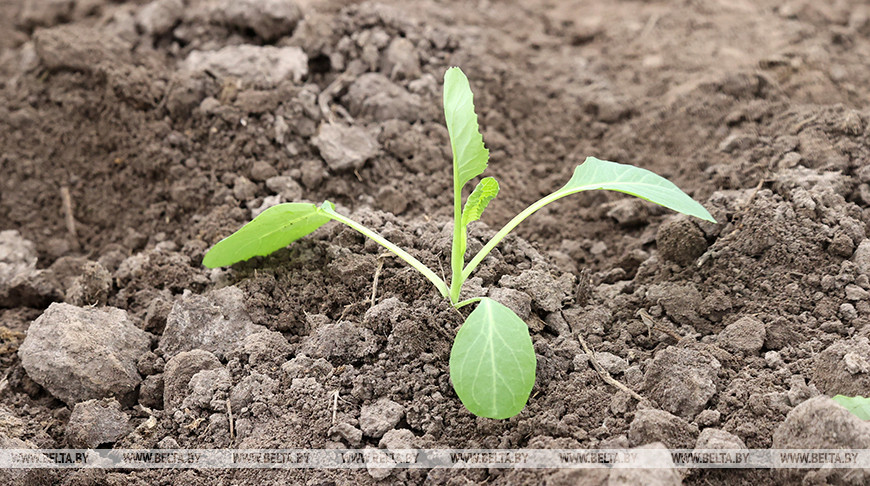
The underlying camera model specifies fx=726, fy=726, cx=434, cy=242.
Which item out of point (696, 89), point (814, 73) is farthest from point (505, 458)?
point (814, 73)

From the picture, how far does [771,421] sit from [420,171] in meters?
1.27

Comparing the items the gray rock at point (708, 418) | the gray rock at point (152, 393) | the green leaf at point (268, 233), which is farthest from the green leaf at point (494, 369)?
the gray rock at point (152, 393)

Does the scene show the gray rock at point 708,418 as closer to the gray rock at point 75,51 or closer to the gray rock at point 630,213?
the gray rock at point 630,213

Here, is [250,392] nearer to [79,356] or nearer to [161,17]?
[79,356]

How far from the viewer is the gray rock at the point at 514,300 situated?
5.57 feet

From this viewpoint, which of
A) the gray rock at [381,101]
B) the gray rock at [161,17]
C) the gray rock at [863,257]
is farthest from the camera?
A: the gray rock at [161,17]

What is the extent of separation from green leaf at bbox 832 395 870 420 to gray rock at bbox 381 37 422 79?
174 cm

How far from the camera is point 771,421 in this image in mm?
1446

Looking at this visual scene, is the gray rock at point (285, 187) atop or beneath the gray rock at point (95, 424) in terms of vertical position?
atop

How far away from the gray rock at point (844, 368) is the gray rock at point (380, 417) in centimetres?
88

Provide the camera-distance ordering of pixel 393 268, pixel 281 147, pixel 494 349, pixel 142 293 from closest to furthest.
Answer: pixel 494 349
pixel 393 268
pixel 142 293
pixel 281 147

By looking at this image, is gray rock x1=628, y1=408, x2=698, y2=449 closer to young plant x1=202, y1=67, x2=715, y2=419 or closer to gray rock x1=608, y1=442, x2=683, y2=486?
gray rock x1=608, y1=442, x2=683, y2=486

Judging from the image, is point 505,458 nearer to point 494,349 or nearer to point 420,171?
point 494,349

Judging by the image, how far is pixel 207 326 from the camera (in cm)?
179
